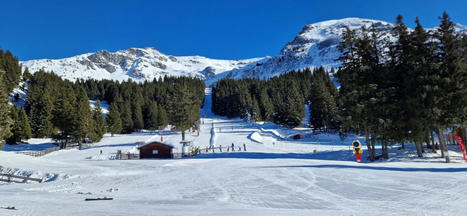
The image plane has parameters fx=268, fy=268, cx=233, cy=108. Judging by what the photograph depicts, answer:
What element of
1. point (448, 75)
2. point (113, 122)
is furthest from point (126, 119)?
point (448, 75)

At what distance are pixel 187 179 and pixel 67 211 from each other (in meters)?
8.92

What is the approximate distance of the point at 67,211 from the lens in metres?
8.53

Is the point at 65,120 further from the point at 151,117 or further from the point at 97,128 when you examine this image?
the point at 151,117

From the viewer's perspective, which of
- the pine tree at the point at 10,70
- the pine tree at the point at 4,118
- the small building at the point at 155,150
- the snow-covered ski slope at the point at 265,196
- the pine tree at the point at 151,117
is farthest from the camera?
the pine tree at the point at 151,117

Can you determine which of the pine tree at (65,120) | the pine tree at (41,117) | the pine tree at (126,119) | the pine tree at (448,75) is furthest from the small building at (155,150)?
the pine tree at (126,119)

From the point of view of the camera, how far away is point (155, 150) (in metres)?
40.1

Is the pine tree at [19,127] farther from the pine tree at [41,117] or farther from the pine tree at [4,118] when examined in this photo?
the pine tree at [4,118]

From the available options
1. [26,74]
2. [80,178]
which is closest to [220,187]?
[80,178]

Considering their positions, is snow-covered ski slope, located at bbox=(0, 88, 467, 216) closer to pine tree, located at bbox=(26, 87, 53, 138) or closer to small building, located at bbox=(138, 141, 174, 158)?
small building, located at bbox=(138, 141, 174, 158)

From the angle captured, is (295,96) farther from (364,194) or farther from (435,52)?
(364,194)

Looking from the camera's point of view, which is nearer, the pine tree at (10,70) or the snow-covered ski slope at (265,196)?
the snow-covered ski slope at (265,196)

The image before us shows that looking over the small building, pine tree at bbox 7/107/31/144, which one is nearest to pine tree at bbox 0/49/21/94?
pine tree at bbox 7/107/31/144

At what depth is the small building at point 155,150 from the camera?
40.0 m

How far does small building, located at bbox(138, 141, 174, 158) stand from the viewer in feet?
131
